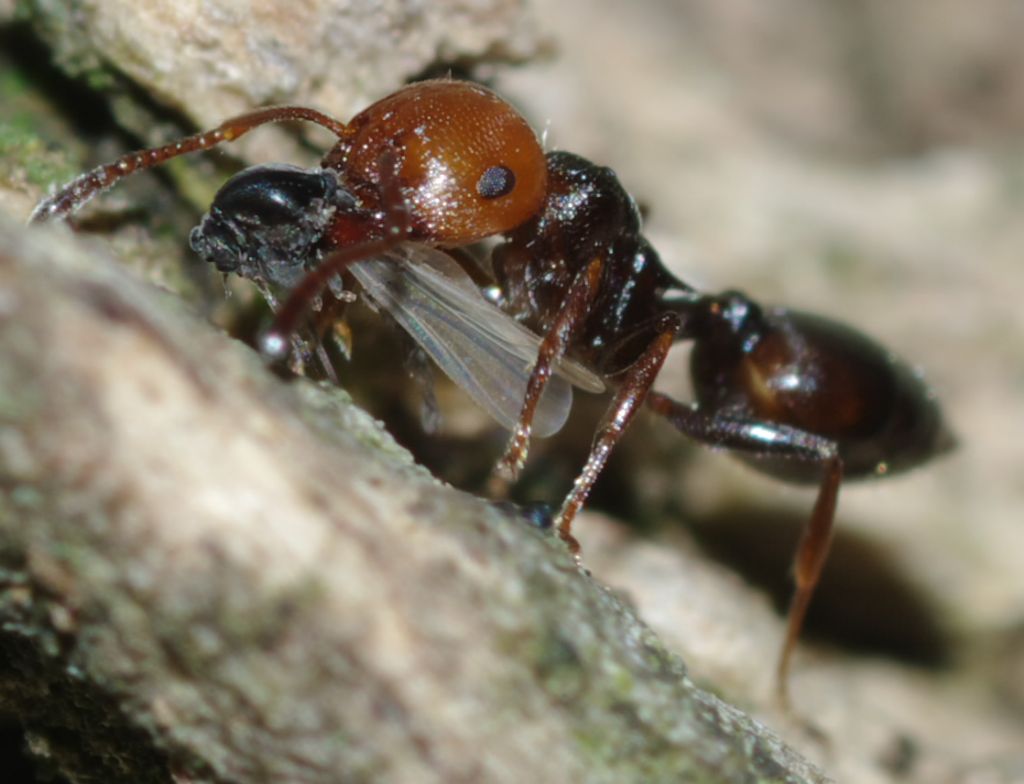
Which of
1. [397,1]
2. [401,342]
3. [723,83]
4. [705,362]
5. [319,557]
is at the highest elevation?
[723,83]

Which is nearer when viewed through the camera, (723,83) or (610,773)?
(610,773)

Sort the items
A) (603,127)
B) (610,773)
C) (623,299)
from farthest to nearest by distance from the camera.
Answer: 1. (603,127)
2. (623,299)
3. (610,773)

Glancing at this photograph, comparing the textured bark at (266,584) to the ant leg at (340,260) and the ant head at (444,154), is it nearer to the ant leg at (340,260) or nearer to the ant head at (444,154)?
the ant leg at (340,260)

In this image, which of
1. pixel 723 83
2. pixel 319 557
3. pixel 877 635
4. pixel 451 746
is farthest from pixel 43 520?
pixel 723 83

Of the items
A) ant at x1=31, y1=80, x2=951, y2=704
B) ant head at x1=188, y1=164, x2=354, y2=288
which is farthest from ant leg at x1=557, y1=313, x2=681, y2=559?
ant head at x1=188, y1=164, x2=354, y2=288

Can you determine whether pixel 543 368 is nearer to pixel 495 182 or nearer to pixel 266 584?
pixel 495 182

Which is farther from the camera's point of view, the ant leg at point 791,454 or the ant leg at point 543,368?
the ant leg at point 791,454

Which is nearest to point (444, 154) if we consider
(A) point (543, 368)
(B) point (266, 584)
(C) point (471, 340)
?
(C) point (471, 340)

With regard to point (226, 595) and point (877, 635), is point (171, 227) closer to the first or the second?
point (226, 595)

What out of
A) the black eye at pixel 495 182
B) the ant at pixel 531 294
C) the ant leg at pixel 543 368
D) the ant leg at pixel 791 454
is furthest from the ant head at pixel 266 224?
the ant leg at pixel 791 454
